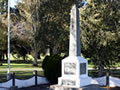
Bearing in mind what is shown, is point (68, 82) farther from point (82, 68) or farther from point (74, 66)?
point (82, 68)

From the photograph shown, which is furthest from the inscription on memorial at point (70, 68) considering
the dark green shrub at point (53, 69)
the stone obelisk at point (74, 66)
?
the dark green shrub at point (53, 69)

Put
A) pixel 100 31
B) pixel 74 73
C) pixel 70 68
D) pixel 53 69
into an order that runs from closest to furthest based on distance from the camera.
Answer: pixel 74 73, pixel 70 68, pixel 53 69, pixel 100 31

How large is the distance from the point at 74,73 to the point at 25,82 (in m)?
5.19

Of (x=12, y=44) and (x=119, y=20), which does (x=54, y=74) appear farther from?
(x=12, y=44)

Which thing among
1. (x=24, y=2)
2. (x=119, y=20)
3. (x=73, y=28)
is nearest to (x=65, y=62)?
(x=73, y=28)

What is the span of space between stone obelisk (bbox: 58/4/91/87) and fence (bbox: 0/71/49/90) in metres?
3.86

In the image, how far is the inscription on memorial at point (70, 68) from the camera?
12039 mm

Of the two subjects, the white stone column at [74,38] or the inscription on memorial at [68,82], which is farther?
the white stone column at [74,38]

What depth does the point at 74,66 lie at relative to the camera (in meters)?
12.0

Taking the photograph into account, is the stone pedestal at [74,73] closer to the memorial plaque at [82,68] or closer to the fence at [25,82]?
the memorial plaque at [82,68]

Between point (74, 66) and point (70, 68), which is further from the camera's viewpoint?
point (70, 68)

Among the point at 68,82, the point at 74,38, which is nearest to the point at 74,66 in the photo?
the point at 68,82

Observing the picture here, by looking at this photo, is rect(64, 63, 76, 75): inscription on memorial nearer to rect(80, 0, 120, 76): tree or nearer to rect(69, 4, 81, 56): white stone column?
rect(69, 4, 81, 56): white stone column

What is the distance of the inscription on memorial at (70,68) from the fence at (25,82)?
3905 millimetres
